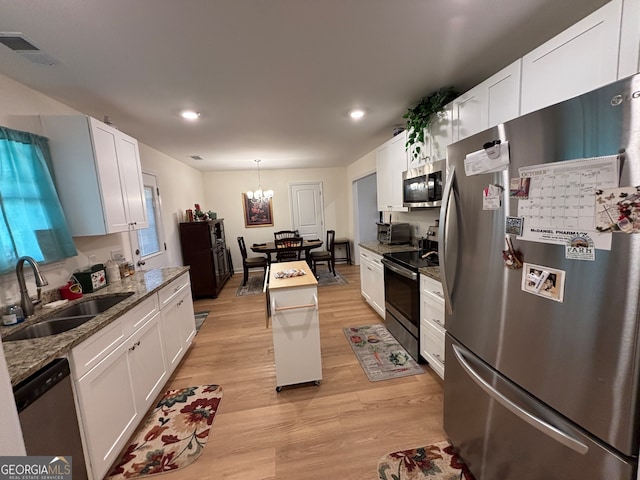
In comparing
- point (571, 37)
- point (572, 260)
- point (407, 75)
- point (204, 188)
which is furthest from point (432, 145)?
point (204, 188)

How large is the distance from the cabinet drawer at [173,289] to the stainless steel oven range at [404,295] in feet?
7.34

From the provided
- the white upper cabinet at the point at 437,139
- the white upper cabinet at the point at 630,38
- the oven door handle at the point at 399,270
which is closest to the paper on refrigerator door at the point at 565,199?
the white upper cabinet at the point at 630,38

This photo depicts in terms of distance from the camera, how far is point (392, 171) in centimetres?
332

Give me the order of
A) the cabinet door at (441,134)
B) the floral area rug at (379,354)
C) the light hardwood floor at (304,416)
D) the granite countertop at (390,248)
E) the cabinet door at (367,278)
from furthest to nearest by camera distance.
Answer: the cabinet door at (367,278) → the granite countertop at (390,248) → the floral area rug at (379,354) → the cabinet door at (441,134) → the light hardwood floor at (304,416)

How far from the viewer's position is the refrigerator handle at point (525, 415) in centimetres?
89

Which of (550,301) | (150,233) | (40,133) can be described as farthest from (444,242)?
(150,233)

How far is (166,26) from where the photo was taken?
1363 millimetres

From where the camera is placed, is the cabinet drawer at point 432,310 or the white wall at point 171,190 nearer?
the cabinet drawer at point 432,310

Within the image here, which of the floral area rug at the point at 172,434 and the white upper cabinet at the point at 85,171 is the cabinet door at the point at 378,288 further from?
the white upper cabinet at the point at 85,171

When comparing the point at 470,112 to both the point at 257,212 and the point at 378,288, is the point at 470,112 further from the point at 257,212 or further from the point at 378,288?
the point at 257,212

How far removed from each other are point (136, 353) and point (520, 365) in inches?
90.9

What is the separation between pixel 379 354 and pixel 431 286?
1.00 metres

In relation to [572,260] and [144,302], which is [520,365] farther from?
[144,302]

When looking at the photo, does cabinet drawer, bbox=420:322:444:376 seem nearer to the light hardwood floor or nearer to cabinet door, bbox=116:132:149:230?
A: the light hardwood floor
